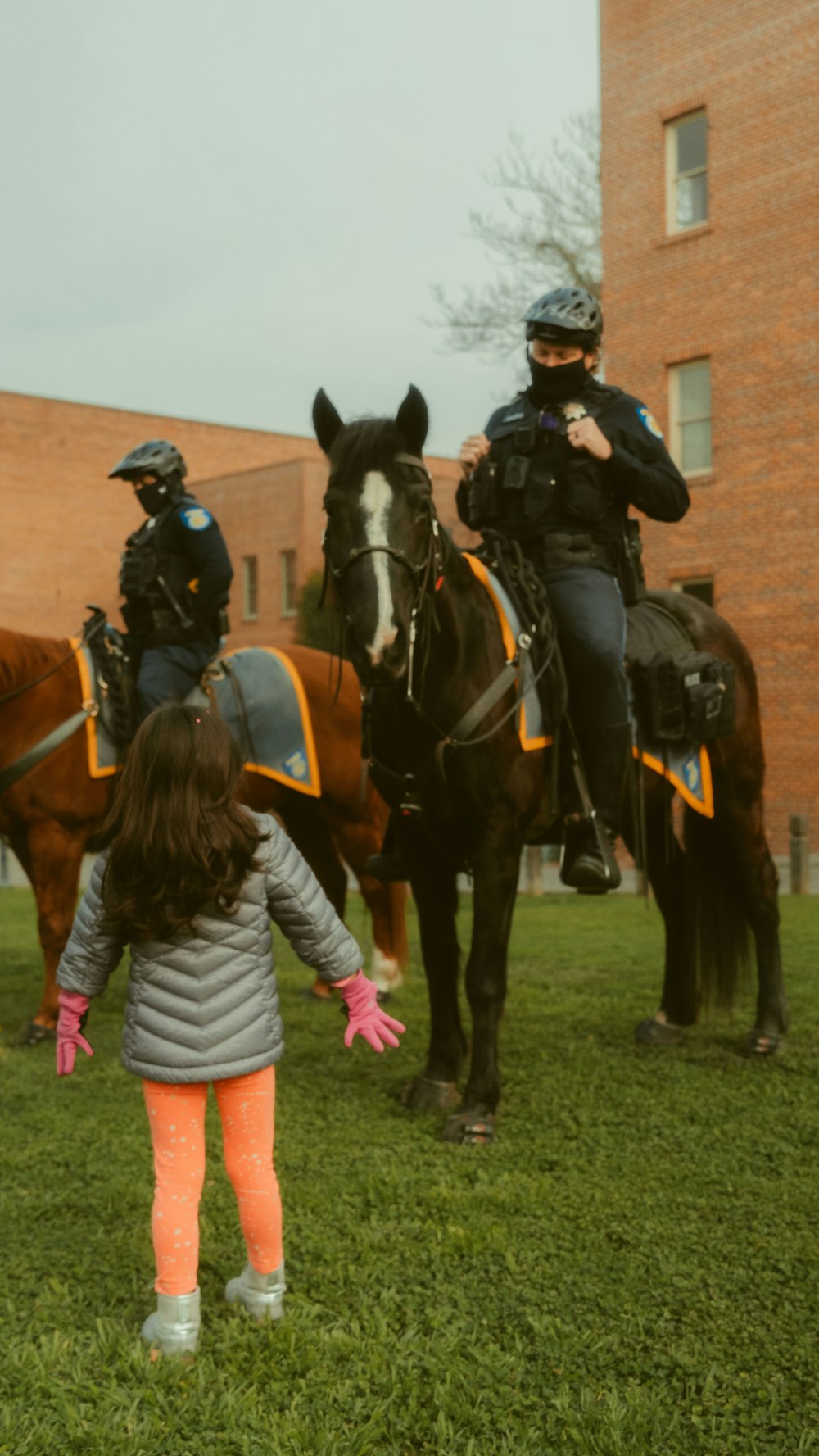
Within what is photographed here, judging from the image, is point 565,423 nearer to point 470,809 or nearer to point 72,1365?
point 470,809

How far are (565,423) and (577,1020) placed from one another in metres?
3.25

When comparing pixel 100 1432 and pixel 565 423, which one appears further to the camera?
pixel 565 423

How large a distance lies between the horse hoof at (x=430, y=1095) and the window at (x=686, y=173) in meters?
19.5

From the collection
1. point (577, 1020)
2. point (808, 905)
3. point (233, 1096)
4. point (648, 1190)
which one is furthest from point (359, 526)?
point (808, 905)

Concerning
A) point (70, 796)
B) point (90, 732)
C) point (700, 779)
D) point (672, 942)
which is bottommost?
point (672, 942)

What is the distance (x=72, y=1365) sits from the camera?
3.17m

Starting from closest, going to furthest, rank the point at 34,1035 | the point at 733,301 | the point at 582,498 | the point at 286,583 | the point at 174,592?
the point at 582,498
the point at 34,1035
the point at 174,592
the point at 733,301
the point at 286,583

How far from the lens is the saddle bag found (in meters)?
5.86

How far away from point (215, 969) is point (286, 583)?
38.0 meters

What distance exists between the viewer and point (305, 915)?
3408mm

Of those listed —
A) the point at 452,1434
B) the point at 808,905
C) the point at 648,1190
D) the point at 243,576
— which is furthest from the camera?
the point at 243,576

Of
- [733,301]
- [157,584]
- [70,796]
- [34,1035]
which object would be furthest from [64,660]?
[733,301]

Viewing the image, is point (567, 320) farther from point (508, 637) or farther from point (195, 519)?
point (195, 519)

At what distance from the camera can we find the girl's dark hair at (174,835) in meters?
3.23
